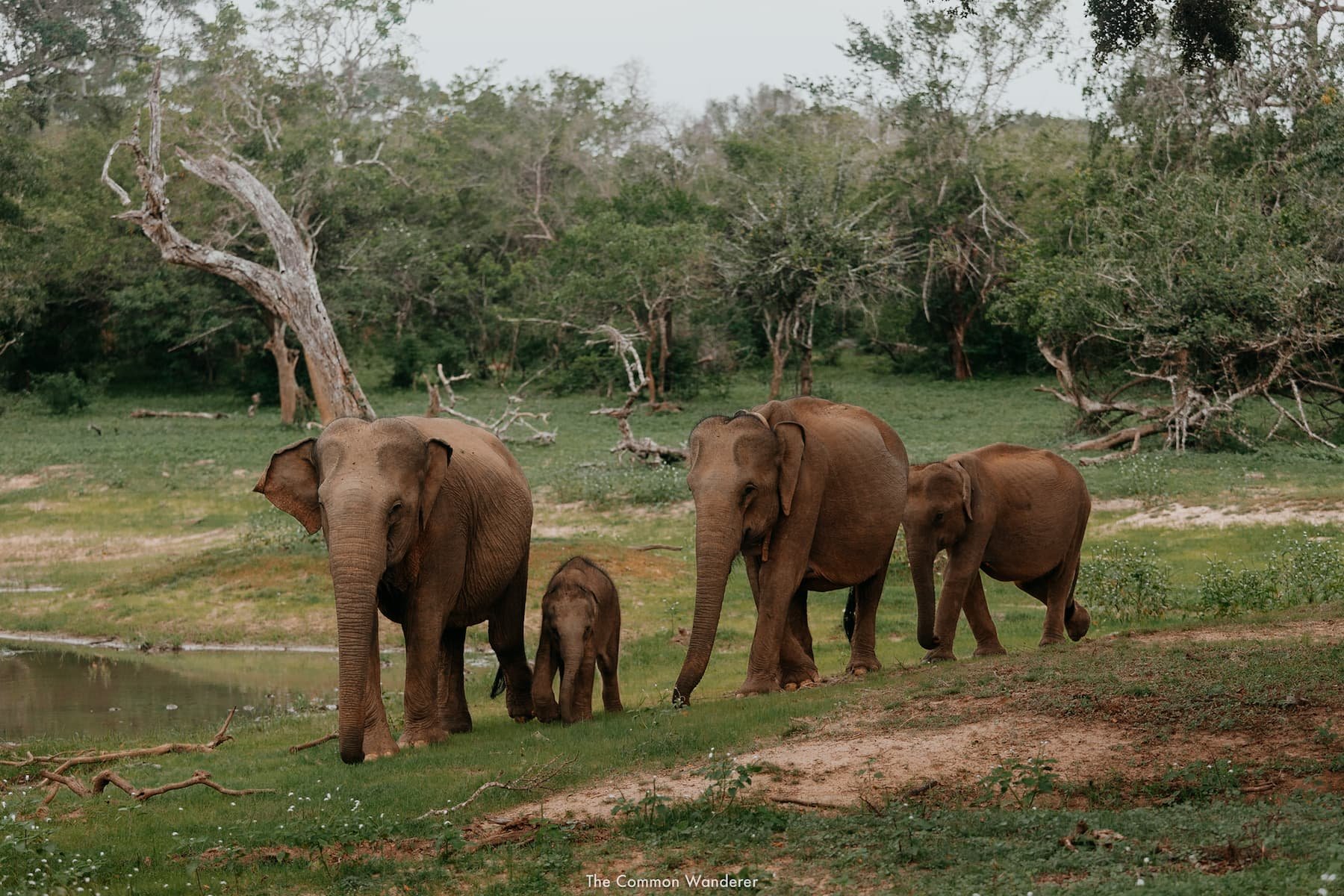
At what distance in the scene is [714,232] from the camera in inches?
2024

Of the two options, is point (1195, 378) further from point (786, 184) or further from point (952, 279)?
point (952, 279)

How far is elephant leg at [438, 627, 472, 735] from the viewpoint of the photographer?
43.1 ft

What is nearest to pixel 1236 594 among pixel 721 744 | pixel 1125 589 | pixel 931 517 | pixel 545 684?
pixel 1125 589

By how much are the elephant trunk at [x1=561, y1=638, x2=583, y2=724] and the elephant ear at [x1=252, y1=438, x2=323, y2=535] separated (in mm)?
2370

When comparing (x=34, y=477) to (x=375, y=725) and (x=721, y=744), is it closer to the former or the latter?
(x=375, y=725)

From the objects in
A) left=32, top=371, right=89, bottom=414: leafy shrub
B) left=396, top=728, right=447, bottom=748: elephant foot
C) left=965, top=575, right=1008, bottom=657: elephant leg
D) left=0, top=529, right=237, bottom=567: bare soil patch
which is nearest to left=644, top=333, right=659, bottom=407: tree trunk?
left=32, top=371, right=89, bottom=414: leafy shrub

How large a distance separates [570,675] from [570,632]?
36cm

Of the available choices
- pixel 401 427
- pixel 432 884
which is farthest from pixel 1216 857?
pixel 401 427

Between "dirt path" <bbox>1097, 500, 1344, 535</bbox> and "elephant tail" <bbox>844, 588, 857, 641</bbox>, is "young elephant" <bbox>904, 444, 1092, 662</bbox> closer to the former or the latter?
"elephant tail" <bbox>844, 588, 857, 641</bbox>

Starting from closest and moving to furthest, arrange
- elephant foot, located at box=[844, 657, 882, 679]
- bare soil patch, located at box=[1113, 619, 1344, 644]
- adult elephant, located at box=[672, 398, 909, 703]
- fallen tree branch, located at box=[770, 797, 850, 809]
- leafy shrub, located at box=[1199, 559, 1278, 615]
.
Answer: fallen tree branch, located at box=[770, 797, 850, 809] < adult elephant, located at box=[672, 398, 909, 703] < bare soil patch, located at box=[1113, 619, 1344, 644] < elephant foot, located at box=[844, 657, 882, 679] < leafy shrub, located at box=[1199, 559, 1278, 615]

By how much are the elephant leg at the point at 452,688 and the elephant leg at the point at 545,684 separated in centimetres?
65

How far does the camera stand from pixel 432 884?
797 cm

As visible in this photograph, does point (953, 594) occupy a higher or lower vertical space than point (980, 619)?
higher

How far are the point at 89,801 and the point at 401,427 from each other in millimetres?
3376
